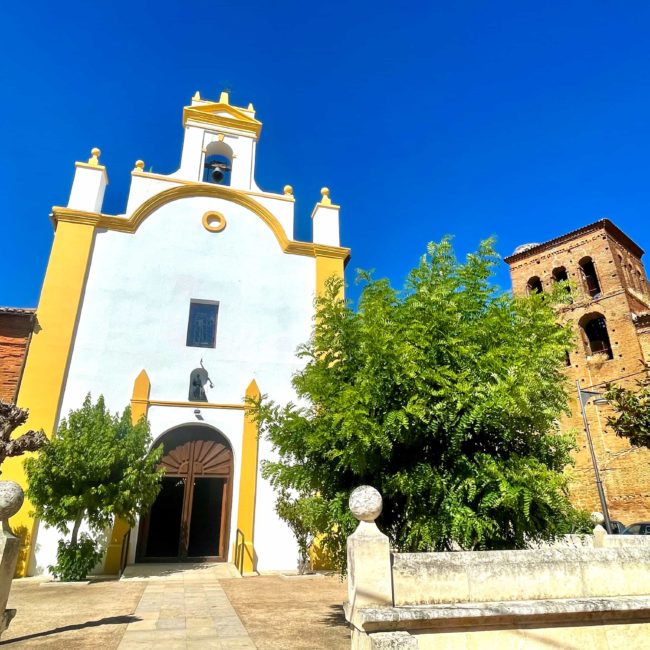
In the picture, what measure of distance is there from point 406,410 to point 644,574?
2.77 meters

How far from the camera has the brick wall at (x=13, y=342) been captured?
12.5 m

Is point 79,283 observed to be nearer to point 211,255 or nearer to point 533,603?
point 211,255

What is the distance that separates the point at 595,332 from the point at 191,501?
22.7 m

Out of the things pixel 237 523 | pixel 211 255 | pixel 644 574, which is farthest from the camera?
pixel 211 255

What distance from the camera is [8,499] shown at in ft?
17.3

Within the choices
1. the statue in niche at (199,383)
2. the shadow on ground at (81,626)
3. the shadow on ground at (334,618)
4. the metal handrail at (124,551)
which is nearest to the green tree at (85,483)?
the metal handrail at (124,551)

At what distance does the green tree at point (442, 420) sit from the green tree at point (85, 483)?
531 centimetres

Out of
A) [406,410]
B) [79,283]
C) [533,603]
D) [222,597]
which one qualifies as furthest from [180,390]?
[533,603]

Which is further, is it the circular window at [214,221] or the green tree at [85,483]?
the circular window at [214,221]

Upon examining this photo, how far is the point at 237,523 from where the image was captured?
1236cm

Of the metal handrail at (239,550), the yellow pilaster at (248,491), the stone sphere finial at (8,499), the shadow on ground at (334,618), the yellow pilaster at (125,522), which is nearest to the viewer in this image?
the stone sphere finial at (8,499)

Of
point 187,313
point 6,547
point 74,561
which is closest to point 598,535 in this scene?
point 6,547

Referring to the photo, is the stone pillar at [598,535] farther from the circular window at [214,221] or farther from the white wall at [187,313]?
the circular window at [214,221]

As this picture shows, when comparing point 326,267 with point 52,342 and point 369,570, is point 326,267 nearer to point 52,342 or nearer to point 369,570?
point 52,342
